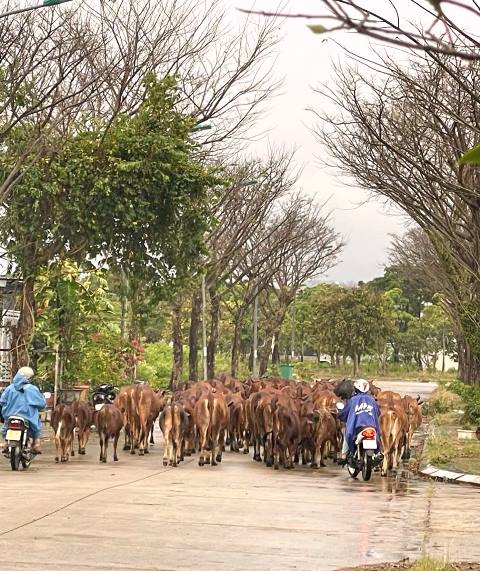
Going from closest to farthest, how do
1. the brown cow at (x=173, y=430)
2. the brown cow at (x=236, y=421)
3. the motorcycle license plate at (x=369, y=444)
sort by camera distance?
the motorcycle license plate at (x=369, y=444), the brown cow at (x=173, y=430), the brown cow at (x=236, y=421)

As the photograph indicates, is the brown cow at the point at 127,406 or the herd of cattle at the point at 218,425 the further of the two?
the brown cow at the point at 127,406

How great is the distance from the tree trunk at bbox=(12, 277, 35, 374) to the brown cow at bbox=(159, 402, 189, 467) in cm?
772

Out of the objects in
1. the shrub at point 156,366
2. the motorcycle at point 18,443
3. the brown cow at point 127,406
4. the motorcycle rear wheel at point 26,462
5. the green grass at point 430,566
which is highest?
the shrub at point 156,366

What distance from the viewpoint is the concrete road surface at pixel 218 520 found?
892 cm

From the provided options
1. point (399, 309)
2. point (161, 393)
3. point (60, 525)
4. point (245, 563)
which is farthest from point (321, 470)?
point (399, 309)

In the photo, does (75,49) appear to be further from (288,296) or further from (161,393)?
(288,296)

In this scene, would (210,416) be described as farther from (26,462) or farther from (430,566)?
(430,566)

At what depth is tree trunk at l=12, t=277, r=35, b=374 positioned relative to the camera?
2398cm

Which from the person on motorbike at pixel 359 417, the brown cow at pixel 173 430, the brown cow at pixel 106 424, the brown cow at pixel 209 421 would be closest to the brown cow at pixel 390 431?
the person on motorbike at pixel 359 417

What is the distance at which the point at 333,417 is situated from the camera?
17.8 m

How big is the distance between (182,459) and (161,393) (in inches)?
122

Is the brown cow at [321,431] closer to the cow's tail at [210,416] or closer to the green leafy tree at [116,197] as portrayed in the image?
the cow's tail at [210,416]

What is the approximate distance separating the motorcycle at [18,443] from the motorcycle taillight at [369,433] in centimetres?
483

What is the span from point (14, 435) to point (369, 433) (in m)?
5.02
